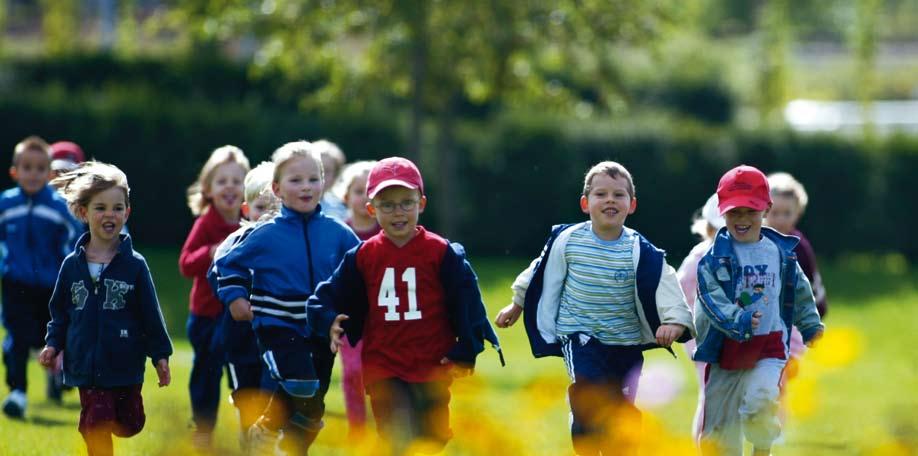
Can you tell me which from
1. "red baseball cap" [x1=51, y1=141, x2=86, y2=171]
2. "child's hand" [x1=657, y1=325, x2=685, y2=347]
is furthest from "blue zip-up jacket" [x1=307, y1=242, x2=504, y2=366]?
"red baseball cap" [x1=51, y1=141, x2=86, y2=171]

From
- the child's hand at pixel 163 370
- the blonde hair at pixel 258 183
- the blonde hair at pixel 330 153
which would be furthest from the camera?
the blonde hair at pixel 330 153

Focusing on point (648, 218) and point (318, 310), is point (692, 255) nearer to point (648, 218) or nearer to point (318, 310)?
point (318, 310)

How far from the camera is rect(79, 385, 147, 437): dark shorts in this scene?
6953 millimetres

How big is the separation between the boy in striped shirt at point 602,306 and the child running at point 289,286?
98 centimetres

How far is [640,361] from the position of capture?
7250 mm

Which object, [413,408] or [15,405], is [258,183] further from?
[15,405]

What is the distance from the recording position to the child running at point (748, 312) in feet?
23.4

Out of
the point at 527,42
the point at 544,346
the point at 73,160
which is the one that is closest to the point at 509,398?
the point at 73,160

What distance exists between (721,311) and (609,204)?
29.5 inches

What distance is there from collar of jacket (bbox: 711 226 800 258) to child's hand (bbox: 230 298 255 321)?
7.57 ft

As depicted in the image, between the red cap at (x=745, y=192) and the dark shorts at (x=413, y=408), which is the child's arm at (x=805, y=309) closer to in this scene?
the red cap at (x=745, y=192)

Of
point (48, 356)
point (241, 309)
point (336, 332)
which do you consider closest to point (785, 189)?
point (336, 332)

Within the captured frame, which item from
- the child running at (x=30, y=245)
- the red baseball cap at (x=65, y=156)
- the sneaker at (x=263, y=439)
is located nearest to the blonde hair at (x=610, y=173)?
the sneaker at (x=263, y=439)

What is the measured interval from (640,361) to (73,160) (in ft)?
18.8
